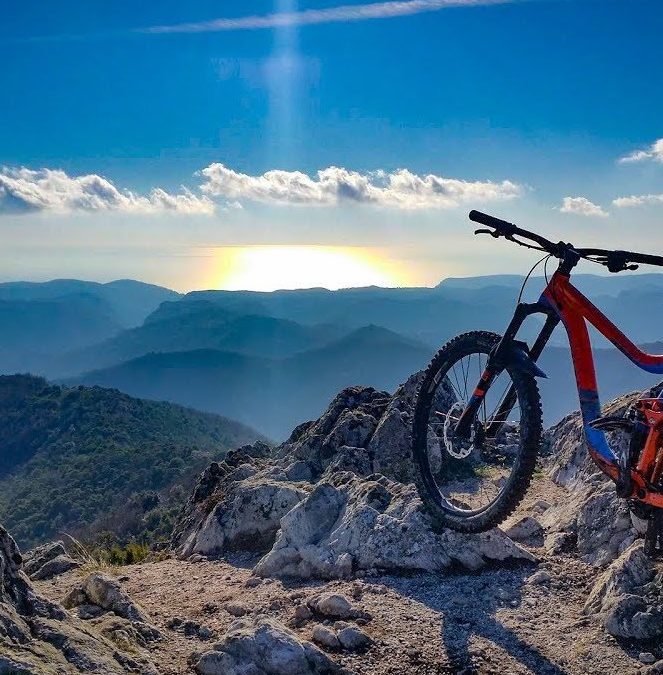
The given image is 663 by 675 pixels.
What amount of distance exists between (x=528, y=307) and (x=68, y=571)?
19.3 ft

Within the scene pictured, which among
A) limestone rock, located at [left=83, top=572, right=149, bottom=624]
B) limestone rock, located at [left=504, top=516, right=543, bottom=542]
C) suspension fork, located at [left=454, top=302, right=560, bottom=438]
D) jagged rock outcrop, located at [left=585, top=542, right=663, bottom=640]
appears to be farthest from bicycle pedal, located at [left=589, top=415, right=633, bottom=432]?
limestone rock, located at [left=83, top=572, right=149, bottom=624]

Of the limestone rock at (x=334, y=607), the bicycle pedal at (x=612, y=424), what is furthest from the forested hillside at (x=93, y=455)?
the bicycle pedal at (x=612, y=424)

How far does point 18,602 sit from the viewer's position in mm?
4031

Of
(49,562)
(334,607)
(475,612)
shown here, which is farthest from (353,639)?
(49,562)

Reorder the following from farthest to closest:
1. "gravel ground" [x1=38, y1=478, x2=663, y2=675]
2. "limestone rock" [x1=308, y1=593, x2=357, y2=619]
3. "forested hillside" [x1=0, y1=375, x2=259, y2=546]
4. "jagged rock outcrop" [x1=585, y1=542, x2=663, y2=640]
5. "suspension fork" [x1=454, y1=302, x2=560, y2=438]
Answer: "forested hillside" [x1=0, y1=375, x2=259, y2=546] → "suspension fork" [x1=454, y1=302, x2=560, y2=438] → "limestone rock" [x1=308, y1=593, x2=357, y2=619] → "jagged rock outcrop" [x1=585, y1=542, x2=663, y2=640] → "gravel ground" [x1=38, y1=478, x2=663, y2=675]

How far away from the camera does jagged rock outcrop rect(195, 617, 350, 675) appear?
4.07 meters

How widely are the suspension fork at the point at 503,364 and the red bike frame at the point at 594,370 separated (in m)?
0.10

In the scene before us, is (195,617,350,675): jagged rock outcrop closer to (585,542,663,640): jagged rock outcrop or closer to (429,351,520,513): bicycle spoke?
(585,542,663,640): jagged rock outcrop

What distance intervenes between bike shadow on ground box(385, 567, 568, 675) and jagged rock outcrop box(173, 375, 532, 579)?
0.26m

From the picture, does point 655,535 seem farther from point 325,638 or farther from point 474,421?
point 325,638

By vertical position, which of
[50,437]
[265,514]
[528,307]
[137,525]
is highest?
[528,307]

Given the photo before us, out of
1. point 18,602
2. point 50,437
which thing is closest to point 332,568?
point 18,602

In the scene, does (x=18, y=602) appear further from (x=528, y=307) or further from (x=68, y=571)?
(x=528, y=307)

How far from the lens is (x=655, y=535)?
470 centimetres
